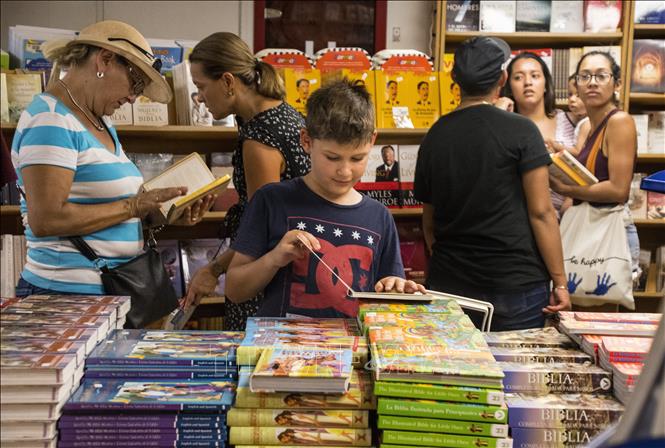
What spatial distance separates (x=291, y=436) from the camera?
1212 millimetres

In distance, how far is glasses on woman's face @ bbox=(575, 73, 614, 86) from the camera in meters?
3.44

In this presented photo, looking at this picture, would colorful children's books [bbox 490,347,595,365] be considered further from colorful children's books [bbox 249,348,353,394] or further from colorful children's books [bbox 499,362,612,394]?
colorful children's books [bbox 249,348,353,394]

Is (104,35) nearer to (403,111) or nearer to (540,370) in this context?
(540,370)

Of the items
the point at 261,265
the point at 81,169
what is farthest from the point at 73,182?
the point at 261,265

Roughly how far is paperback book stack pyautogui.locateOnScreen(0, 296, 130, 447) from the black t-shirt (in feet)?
4.35

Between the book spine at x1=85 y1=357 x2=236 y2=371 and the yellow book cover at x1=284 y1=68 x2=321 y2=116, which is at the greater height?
the yellow book cover at x1=284 y1=68 x2=321 y2=116

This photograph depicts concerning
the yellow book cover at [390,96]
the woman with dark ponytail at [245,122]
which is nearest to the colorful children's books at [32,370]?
the woman with dark ponytail at [245,122]

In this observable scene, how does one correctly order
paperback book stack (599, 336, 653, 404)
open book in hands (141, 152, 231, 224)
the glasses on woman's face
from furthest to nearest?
1. the glasses on woman's face
2. open book in hands (141, 152, 231, 224)
3. paperback book stack (599, 336, 653, 404)

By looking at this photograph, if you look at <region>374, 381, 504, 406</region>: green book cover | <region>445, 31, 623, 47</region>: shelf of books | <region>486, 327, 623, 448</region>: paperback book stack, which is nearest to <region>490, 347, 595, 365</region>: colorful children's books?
<region>486, 327, 623, 448</region>: paperback book stack

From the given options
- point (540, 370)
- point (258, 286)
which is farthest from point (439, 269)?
point (540, 370)

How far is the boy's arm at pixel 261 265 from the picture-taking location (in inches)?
64.9

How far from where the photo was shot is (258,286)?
5.88 ft

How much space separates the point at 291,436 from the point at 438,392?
25cm

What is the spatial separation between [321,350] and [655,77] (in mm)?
4310
